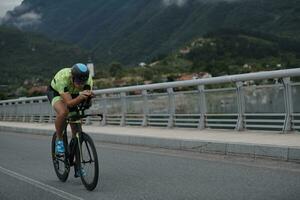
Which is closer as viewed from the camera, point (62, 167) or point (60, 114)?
point (60, 114)

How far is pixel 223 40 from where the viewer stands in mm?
126125

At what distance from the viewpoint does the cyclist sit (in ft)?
24.9

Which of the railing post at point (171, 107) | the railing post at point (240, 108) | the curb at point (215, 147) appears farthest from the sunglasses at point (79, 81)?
the railing post at point (171, 107)

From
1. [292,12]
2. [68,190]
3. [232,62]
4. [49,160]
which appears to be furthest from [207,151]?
[292,12]

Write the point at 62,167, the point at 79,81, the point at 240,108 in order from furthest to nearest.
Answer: the point at 240,108 → the point at 62,167 → the point at 79,81

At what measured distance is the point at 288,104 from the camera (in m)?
12.0

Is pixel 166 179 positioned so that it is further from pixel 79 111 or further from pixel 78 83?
pixel 78 83

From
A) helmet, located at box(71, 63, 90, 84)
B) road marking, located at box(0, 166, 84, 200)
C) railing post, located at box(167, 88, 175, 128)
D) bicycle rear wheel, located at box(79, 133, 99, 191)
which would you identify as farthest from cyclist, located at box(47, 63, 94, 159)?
railing post, located at box(167, 88, 175, 128)

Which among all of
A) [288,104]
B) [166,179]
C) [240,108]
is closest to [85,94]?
[166,179]

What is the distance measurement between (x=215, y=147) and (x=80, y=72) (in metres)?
4.47

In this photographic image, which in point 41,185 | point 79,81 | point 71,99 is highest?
point 79,81

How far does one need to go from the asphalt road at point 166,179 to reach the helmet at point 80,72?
1.46 meters

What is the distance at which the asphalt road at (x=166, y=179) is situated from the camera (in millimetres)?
7086

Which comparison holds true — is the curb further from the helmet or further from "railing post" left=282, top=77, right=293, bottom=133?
the helmet
